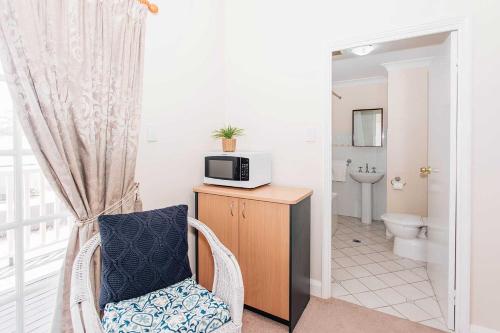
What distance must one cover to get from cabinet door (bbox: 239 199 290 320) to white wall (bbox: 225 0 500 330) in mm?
571

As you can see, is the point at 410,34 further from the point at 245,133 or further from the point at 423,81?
the point at 423,81

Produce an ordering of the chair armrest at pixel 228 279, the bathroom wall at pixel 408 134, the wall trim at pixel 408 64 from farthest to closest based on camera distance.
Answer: the bathroom wall at pixel 408 134 < the wall trim at pixel 408 64 < the chair armrest at pixel 228 279

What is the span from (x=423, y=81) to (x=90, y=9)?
384cm

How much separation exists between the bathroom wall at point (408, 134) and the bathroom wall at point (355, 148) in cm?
61

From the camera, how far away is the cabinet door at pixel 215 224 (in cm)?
200

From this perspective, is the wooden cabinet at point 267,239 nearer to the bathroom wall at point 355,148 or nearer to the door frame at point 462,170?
the door frame at point 462,170

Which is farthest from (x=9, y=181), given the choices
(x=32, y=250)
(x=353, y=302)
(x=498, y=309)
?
(x=498, y=309)

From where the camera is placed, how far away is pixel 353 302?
215 centimetres

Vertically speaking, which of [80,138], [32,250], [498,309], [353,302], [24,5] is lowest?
[353,302]

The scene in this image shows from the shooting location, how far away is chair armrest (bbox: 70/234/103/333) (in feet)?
3.19

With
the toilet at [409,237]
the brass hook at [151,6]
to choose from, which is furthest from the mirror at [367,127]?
the brass hook at [151,6]

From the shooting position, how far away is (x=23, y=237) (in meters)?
1.32

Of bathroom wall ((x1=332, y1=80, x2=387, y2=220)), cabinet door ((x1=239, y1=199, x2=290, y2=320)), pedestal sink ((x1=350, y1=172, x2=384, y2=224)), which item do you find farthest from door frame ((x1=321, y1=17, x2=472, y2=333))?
bathroom wall ((x1=332, y1=80, x2=387, y2=220))

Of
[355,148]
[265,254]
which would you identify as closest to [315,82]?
[265,254]
